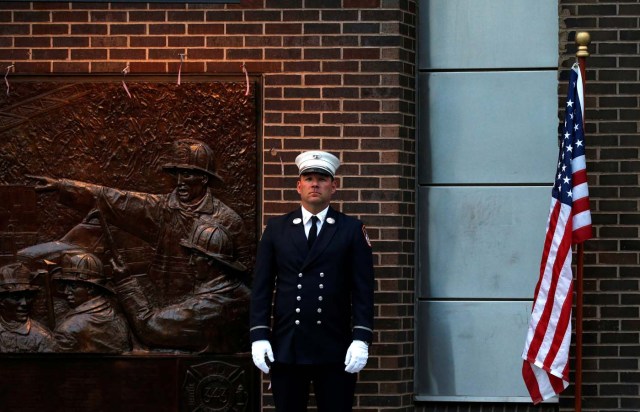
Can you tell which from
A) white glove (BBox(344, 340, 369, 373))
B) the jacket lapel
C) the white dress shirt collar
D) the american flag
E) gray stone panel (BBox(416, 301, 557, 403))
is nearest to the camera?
white glove (BBox(344, 340, 369, 373))

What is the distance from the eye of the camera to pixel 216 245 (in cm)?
920

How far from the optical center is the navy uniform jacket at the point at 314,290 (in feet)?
26.6

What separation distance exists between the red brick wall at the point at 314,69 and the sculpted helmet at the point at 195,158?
1.08 ft

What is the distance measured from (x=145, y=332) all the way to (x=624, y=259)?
2.99 m

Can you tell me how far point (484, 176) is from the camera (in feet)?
31.2

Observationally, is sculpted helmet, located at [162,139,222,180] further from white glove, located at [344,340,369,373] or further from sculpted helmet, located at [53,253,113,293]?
white glove, located at [344,340,369,373]

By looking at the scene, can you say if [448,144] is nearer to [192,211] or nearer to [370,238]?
[370,238]

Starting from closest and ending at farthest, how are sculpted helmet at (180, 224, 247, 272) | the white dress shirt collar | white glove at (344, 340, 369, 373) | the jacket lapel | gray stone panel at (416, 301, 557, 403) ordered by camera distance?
white glove at (344, 340, 369, 373), the jacket lapel, the white dress shirt collar, sculpted helmet at (180, 224, 247, 272), gray stone panel at (416, 301, 557, 403)

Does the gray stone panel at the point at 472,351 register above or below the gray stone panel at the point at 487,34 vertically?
below

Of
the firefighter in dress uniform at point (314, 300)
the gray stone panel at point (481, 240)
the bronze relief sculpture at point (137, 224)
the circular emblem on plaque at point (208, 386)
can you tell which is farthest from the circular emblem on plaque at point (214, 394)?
the gray stone panel at point (481, 240)

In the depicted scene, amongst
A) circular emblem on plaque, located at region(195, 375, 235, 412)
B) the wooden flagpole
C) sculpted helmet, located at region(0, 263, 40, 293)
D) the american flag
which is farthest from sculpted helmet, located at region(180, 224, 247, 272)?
the wooden flagpole

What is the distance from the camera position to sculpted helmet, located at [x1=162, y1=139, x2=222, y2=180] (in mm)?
9227

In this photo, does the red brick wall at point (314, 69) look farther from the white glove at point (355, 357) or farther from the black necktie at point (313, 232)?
the white glove at point (355, 357)

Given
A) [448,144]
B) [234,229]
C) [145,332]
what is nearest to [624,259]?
[448,144]
